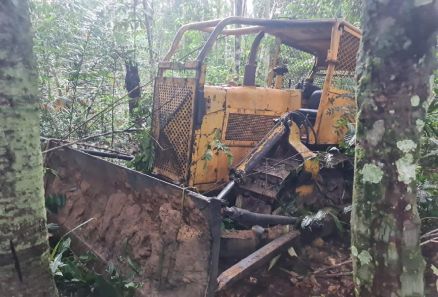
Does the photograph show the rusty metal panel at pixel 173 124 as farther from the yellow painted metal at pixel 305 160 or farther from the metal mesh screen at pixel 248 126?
the yellow painted metal at pixel 305 160

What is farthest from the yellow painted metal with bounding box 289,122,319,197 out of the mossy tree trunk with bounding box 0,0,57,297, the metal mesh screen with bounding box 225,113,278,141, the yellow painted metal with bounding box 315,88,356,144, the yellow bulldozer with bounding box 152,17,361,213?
the mossy tree trunk with bounding box 0,0,57,297

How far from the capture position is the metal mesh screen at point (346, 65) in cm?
426

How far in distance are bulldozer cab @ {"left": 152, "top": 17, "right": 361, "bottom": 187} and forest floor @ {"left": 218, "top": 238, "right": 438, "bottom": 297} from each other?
3.78 ft

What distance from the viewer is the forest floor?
2.79 meters

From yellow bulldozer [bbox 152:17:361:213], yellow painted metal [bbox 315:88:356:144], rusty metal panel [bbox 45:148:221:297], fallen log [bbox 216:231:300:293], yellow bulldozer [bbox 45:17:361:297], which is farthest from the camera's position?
yellow painted metal [bbox 315:88:356:144]

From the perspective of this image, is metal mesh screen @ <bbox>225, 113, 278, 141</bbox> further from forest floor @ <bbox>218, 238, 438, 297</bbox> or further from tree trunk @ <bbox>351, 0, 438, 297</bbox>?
tree trunk @ <bbox>351, 0, 438, 297</bbox>

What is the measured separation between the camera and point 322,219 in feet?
11.3

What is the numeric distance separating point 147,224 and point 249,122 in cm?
194

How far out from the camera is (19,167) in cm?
144

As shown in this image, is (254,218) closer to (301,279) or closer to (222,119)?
(301,279)

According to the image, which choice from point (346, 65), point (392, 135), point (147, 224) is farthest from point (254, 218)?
point (346, 65)

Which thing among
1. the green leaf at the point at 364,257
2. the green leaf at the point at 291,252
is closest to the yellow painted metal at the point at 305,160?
the green leaf at the point at 291,252

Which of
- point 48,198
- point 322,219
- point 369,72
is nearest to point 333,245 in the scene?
point 322,219

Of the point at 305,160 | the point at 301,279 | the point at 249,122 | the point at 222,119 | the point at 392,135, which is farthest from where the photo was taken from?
the point at 249,122
